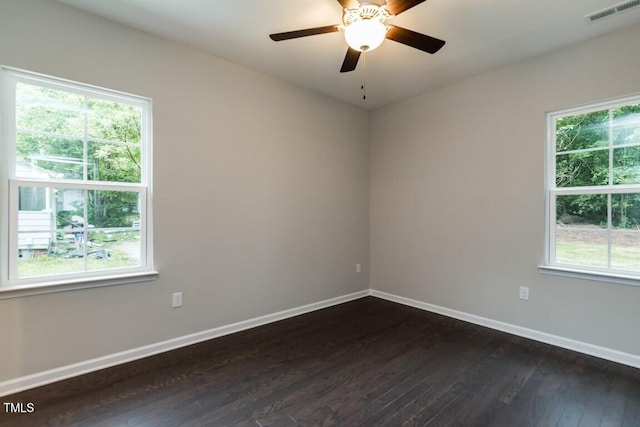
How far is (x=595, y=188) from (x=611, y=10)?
1.30m

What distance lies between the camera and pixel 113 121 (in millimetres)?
2354

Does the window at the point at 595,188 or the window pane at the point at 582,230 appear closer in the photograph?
the window at the point at 595,188

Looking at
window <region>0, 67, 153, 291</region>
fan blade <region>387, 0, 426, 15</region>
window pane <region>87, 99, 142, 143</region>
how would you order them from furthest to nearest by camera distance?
window pane <region>87, 99, 142, 143</region>
window <region>0, 67, 153, 291</region>
fan blade <region>387, 0, 426, 15</region>

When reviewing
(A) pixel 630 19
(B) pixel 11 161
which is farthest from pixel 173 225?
(A) pixel 630 19

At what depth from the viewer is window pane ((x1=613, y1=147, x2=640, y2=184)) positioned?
235cm

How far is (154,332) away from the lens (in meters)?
2.47

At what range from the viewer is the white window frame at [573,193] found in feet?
7.76

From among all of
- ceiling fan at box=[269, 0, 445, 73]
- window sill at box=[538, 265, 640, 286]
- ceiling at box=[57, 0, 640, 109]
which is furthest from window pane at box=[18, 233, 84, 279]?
window sill at box=[538, 265, 640, 286]

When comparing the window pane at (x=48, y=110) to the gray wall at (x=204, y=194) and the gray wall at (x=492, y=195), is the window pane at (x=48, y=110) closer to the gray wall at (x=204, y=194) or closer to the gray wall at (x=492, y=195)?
the gray wall at (x=204, y=194)

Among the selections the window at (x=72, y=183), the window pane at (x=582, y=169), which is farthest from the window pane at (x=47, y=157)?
the window pane at (x=582, y=169)

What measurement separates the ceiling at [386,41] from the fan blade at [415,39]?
0.31m

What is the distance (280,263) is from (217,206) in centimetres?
93

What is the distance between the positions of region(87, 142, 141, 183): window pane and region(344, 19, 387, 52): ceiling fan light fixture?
1.89 m

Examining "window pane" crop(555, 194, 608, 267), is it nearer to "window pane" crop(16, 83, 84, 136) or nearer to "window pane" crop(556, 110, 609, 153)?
"window pane" crop(556, 110, 609, 153)
